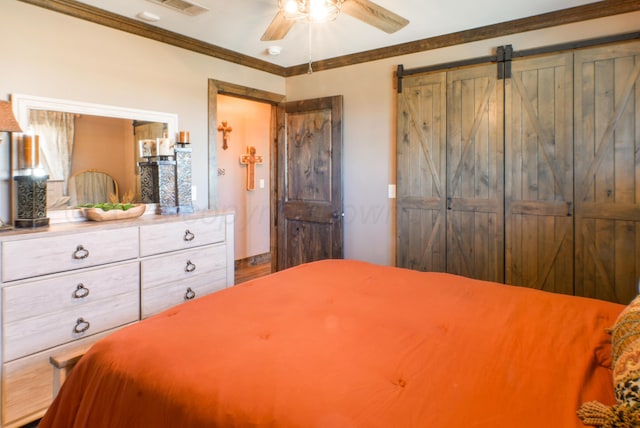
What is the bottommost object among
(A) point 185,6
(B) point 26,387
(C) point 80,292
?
(B) point 26,387

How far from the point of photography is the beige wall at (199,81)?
8.48 ft

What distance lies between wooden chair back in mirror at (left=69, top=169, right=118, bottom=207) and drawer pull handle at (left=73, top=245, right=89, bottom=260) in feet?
1.87

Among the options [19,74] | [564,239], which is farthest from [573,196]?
[19,74]

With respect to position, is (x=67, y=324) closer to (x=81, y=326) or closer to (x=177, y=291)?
(x=81, y=326)

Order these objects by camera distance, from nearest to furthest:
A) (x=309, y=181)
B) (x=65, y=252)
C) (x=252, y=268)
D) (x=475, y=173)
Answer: (x=65, y=252)
(x=475, y=173)
(x=309, y=181)
(x=252, y=268)

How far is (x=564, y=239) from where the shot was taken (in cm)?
301

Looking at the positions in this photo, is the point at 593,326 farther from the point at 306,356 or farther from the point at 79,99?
the point at 79,99

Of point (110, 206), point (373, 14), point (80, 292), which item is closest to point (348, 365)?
point (80, 292)

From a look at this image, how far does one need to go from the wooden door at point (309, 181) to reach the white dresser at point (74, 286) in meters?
1.46

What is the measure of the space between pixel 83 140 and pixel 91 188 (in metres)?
0.34

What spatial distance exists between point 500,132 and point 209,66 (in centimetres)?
263

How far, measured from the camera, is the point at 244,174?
5.84m

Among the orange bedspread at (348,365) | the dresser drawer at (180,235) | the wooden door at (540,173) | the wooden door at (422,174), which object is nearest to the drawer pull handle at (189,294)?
the dresser drawer at (180,235)

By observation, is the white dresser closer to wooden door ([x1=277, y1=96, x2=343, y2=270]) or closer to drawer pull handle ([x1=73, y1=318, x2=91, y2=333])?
drawer pull handle ([x1=73, y1=318, x2=91, y2=333])
